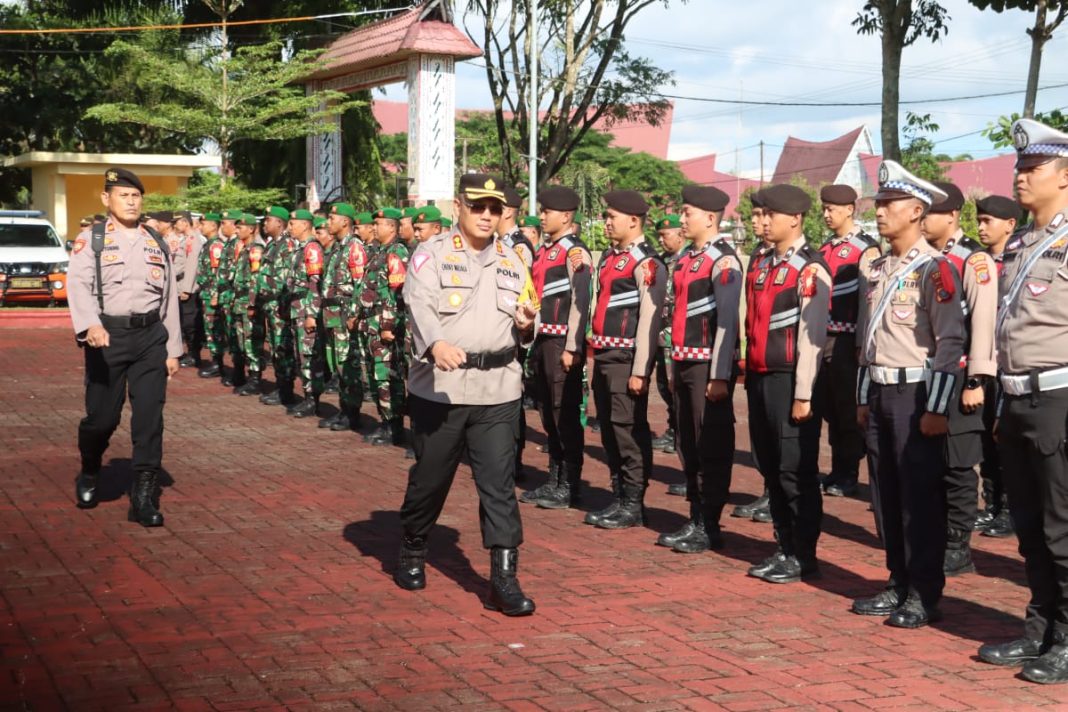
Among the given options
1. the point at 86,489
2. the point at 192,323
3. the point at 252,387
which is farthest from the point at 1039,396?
the point at 192,323

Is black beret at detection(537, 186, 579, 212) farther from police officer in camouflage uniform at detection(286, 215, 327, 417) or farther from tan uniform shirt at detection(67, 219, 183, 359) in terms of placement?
police officer in camouflage uniform at detection(286, 215, 327, 417)

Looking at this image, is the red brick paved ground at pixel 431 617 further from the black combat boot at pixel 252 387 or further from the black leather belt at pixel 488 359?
the black combat boot at pixel 252 387

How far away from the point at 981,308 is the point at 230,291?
37.7ft

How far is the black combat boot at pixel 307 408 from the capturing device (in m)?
13.5

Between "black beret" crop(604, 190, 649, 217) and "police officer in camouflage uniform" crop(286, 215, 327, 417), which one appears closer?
"black beret" crop(604, 190, 649, 217)

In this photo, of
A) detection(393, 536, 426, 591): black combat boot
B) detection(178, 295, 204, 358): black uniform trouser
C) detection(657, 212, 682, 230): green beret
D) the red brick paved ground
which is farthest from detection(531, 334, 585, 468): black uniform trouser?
detection(178, 295, 204, 358): black uniform trouser

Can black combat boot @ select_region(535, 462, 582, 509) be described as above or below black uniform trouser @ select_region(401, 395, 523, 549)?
below

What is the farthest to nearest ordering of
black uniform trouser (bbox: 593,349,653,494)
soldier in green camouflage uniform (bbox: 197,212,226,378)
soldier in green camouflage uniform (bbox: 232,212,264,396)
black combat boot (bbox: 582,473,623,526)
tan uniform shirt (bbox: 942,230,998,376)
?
soldier in green camouflage uniform (bbox: 197,212,226,378) < soldier in green camouflage uniform (bbox: 232,212,264,396) < black combat boot (bbox: 582,473,623,526) < black uniform trouser (bbox: 593,349,653,494) < tan uniform shirt (bbox: 942,230,998,376)

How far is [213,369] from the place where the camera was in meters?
17.2

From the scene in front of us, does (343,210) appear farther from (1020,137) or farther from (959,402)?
(1020,137)

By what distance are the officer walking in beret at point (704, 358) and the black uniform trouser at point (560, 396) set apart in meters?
1.23

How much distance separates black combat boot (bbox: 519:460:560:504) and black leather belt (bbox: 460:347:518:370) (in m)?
2.82

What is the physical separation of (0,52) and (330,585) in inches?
1429

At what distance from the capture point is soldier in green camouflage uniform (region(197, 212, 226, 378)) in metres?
16.6
